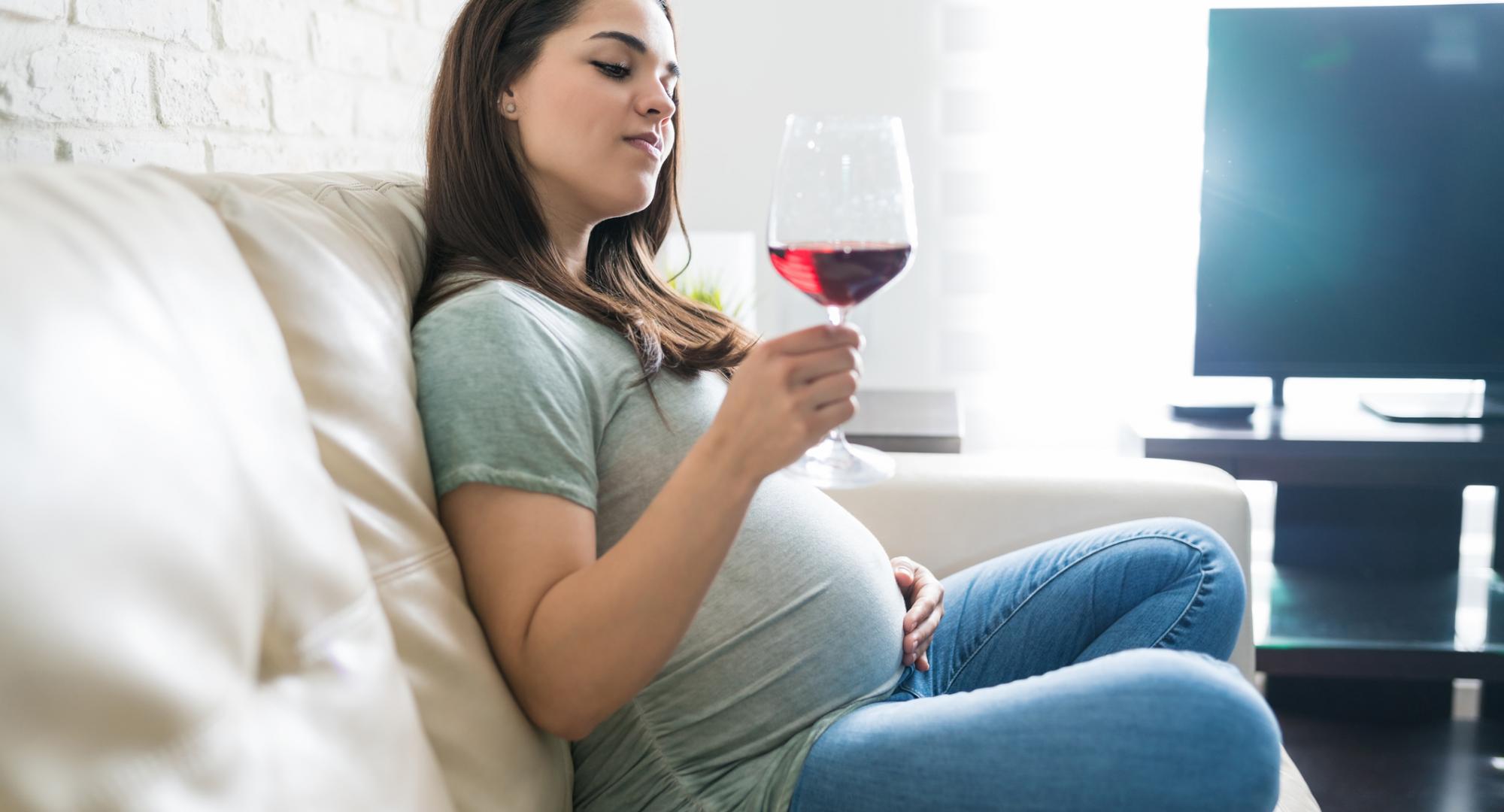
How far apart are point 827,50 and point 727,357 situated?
1.92m

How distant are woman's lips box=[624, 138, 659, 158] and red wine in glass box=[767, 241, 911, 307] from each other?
41 cm

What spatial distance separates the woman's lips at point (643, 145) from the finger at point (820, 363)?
1.74 ft

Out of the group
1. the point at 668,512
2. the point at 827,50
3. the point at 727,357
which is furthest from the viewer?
the point at 827,50

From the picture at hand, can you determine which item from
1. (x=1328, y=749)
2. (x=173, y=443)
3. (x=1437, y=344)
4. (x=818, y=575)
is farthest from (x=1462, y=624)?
(x=173, y=443)

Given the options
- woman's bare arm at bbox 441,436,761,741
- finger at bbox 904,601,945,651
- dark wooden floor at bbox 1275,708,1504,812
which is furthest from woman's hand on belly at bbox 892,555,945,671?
dark wooden floor at bbox 1275,708,1504,812

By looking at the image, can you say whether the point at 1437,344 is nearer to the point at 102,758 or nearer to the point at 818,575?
the point at 818,575

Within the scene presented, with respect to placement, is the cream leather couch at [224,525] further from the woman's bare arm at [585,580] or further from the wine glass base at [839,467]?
the wine glass base at [839,467]

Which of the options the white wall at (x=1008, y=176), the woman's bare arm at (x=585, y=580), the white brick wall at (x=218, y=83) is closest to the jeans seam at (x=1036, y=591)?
the woman's bare arm at (x=585, y=580)

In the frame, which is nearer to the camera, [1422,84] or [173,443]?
[173,443]

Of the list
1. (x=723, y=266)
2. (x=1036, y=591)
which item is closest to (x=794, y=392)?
(x=1036, y=591)

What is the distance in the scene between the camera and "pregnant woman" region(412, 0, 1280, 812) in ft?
2.79

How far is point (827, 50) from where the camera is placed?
2887 millimetres

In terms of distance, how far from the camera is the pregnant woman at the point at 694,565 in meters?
0.85

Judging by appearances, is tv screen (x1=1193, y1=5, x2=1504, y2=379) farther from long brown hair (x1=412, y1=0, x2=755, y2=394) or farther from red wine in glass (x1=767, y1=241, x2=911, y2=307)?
red wine in glass (x1=767, y1=241, x2=911, y2=307)
